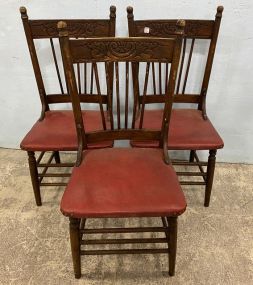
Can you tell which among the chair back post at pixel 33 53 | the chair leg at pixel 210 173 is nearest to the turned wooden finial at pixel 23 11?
the chair back post at pixel 33 53

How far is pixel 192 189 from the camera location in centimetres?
201

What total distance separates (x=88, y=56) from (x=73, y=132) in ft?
1.78

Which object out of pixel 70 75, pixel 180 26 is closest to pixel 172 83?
pixel 180 26

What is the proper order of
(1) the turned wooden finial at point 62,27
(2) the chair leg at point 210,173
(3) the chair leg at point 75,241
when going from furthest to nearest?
1. (2) the chair leg at point 210,173
2. (3) the chair leg at point 75,241
3. (1) the turned wooden finial at point 62,27

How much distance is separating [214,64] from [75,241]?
1313mm

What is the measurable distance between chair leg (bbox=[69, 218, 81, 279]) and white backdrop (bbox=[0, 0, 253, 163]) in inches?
45.1

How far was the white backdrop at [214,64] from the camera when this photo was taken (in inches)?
68.3

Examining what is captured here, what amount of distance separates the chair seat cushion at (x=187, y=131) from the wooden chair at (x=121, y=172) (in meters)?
0.16

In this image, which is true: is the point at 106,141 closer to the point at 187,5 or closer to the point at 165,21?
the point at 165,21

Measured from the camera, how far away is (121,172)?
4.34ft

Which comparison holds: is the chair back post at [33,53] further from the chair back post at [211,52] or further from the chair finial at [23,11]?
the chair back post at [211,52]

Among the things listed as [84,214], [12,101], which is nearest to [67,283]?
[84,214]

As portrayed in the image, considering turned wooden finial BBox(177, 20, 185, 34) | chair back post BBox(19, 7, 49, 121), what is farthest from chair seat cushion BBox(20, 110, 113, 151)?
turned wooden finial BBox(177, 20, 185, 34)

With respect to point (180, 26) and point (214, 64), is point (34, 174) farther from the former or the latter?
point (214, 64)
